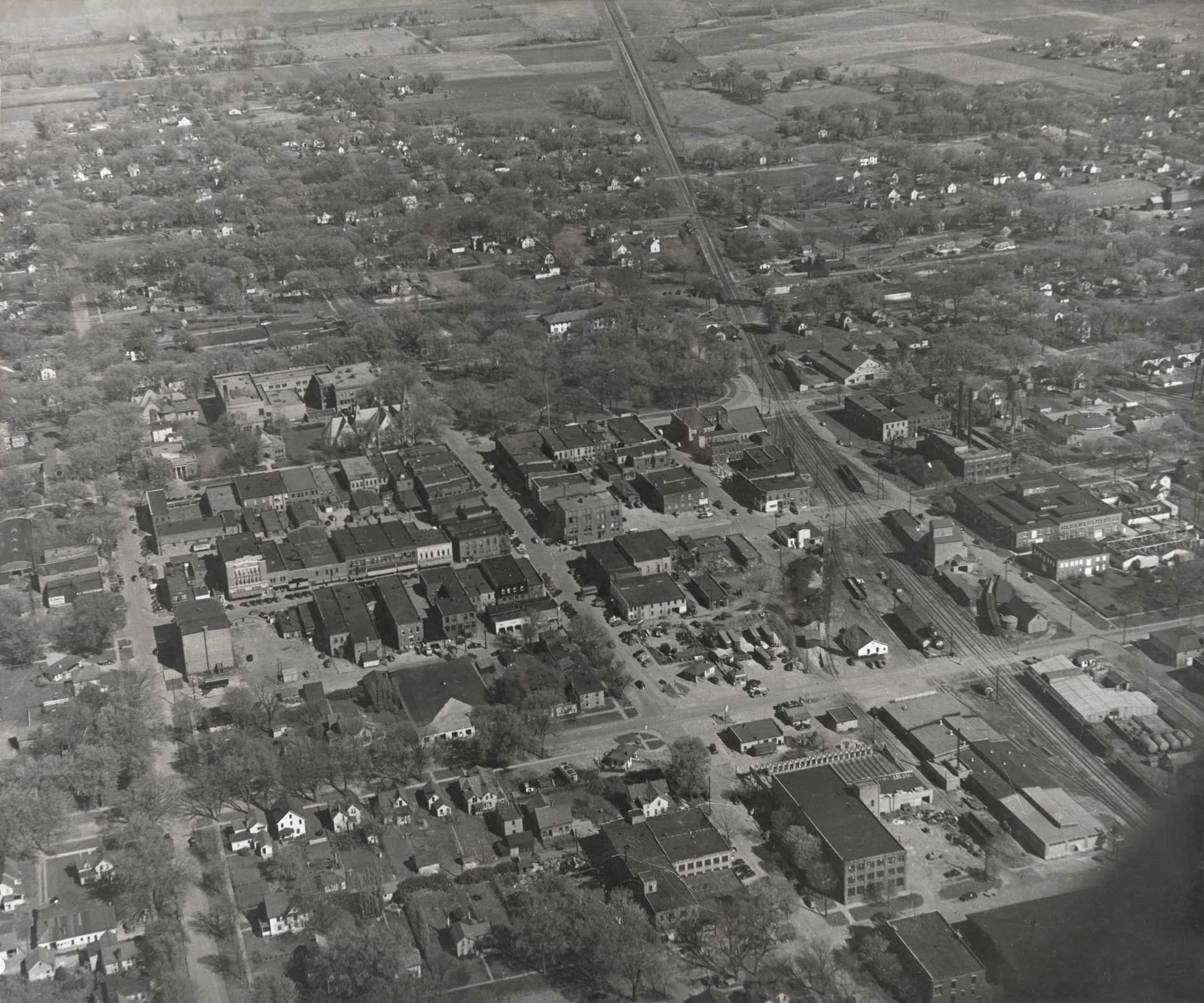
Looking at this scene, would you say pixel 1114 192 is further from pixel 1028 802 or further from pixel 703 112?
A: pixel 1028 802

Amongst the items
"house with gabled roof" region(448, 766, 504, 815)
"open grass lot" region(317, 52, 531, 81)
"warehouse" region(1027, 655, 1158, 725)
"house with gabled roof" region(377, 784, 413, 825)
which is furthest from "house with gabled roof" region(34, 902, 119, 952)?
"open grass lot" region(317, 52, 531, 81)

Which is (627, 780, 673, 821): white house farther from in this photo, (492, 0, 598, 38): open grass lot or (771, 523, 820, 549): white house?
(492, 0, 598, 38): open grass lot

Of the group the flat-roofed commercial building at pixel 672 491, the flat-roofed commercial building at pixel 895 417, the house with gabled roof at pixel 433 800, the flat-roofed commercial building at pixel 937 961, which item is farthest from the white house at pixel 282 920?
the flat-roofed commercial building at pixel 895 417

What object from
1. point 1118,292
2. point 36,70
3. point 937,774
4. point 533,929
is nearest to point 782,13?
point 1118,292

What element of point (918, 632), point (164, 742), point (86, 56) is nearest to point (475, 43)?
point (86, 56)

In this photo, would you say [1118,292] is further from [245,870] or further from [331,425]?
[245,870]

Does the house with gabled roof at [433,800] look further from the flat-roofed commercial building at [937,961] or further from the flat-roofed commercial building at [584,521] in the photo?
the flat-roofed commercial building at [584,521]
